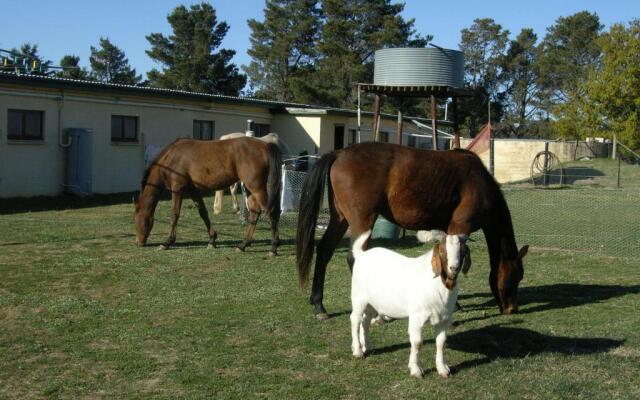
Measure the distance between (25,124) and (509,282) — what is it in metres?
15.9

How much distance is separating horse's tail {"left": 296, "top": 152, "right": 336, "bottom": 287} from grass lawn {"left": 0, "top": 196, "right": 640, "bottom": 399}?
1.95ft

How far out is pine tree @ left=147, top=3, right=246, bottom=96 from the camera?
53.4 meters

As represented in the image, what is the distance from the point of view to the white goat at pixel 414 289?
4.98 meters

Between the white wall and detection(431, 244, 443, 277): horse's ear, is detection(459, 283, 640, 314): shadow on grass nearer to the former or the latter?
detection(431, 244, 443, 277): horse's ear

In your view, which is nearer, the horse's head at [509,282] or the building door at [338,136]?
the horse's head at [509,282]

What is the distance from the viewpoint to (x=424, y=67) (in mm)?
14695

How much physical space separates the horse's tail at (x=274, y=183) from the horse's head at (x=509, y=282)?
467 centimetres

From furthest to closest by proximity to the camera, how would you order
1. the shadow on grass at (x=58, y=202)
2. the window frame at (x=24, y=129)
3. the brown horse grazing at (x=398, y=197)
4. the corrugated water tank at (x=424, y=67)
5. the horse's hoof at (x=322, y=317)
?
the window frame at (x=24, y=129) < the shadow on grass at (x=58, y=202) < the corrugated water tank at (x=424, y=67) < the horse's hoof at (x=322, y=317) < the brown horse grazing at (x=398, y=197)

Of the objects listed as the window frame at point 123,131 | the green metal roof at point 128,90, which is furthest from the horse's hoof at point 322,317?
the window frame at point 123,131

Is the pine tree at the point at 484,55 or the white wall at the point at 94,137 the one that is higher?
the pine tree at the point at 484,55

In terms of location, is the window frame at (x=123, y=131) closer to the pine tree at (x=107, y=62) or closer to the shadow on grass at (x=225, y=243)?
the shadow on grass at (x=225, y=243)

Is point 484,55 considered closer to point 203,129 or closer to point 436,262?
point 203,129

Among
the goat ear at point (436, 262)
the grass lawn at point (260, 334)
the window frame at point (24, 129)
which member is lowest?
the grass lawn at point (260, 334)

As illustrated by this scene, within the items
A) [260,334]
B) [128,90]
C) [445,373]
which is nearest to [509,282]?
[445,373]
